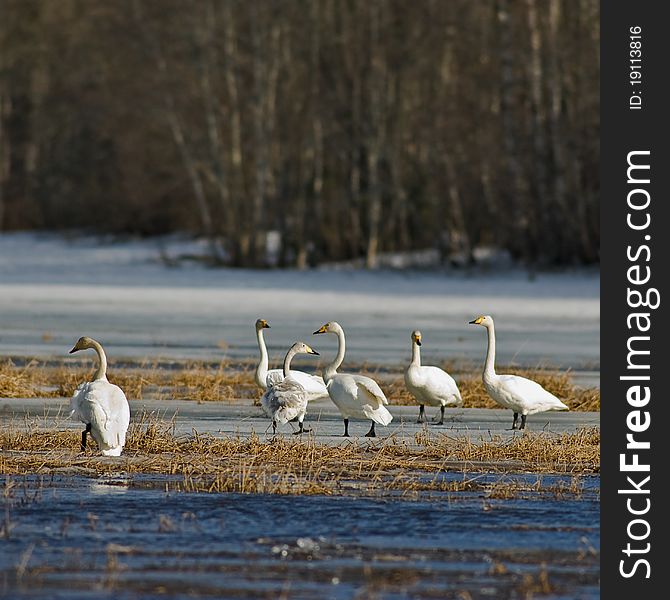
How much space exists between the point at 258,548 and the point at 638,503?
2.19 m

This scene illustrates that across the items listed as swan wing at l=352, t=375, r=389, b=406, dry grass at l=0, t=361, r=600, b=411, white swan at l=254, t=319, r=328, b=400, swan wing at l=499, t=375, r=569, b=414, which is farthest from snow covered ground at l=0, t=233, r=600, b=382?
swan wing at l=352, t=375, r=389, b=406

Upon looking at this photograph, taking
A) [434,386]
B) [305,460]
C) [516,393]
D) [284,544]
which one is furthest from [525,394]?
[284,544]

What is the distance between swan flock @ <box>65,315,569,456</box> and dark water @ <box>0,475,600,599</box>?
0.50 metres

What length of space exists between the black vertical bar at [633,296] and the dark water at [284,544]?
176mm

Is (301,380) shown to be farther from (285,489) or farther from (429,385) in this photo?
(285,489)

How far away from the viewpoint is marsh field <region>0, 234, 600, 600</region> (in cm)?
619

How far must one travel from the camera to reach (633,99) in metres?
11.1

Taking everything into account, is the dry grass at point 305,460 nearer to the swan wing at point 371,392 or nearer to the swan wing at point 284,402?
→ the swan wing at point 371,392

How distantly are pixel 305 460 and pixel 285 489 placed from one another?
31.8 inches

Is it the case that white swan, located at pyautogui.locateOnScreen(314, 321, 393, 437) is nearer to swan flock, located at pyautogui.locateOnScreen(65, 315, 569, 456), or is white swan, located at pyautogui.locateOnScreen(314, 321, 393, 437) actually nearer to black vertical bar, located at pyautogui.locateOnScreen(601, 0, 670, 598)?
swan flock, located at pyautogui.locateOnScreen(65, 315, 569, 456)

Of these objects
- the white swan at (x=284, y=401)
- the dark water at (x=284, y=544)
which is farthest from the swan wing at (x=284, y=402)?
the dark water at (x=284, y=544)

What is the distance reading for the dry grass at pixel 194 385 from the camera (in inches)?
484

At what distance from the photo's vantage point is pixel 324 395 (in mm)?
11125

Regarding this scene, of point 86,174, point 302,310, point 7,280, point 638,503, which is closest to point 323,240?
point 7,280
